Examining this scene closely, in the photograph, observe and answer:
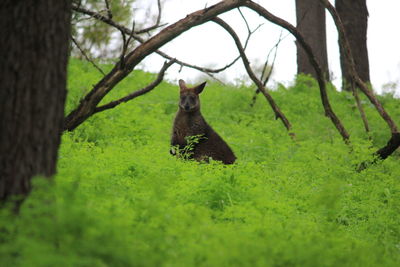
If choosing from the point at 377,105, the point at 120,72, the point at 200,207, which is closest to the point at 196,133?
the point at 120,72

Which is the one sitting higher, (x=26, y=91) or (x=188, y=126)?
(x=188, y=126)

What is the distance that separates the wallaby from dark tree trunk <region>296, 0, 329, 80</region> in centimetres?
840

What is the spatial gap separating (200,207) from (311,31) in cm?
1398

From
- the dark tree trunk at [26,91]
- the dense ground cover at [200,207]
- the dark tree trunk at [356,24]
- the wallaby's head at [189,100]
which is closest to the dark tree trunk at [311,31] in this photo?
the dark tree trunk at [356,24]

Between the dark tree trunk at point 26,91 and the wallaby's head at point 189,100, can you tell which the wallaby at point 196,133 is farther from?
the dark tree trunk at point 26,91

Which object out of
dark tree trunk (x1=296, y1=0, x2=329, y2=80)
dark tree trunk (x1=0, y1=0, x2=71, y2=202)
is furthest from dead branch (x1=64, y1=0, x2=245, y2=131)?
dark tree trunk (x1=296, y1=0, x2=329, y2=80)

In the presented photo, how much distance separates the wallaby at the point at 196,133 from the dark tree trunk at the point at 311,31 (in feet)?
27.5

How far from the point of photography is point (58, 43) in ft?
13.7

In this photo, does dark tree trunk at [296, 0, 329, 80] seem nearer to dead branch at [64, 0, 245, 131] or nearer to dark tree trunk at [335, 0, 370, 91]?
dark tree trunk at [335, 0, 370, 91]

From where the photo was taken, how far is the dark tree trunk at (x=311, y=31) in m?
17.5

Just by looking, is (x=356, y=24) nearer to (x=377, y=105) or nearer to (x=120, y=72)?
(x=377, y=105)

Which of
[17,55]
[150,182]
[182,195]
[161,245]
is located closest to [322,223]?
[182,195]

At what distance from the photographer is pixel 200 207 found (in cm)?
480

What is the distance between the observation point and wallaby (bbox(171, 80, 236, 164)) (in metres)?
9.27
